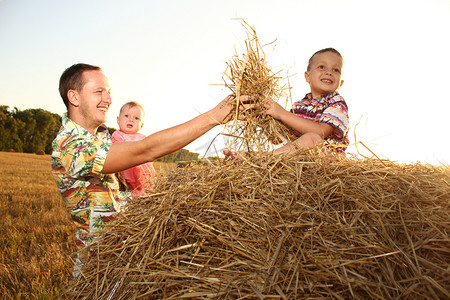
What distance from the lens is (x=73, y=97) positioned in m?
2.64

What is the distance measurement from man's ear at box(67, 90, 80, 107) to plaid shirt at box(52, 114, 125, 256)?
6.2 inches

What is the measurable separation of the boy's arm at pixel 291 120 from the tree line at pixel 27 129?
45443 millimetres

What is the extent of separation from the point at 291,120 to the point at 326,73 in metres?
1.15

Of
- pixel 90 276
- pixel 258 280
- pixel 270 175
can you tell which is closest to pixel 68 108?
pixel 90 276

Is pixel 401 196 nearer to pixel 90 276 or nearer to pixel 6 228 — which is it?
pixel 90 276

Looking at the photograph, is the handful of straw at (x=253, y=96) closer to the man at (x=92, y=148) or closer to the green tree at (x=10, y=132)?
the man at (x=92, y=148)

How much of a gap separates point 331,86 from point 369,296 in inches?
104

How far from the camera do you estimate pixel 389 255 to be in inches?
52.2

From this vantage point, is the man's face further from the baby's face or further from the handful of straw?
the baby's face

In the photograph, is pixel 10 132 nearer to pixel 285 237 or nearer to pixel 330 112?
pixel 330 112

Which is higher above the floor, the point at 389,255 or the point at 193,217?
the point at 389,255

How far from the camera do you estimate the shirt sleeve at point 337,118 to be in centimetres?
298

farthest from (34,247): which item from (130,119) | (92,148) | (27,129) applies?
(27,129)

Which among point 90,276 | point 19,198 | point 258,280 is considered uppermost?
point 258,280
